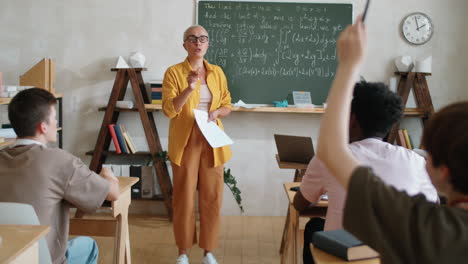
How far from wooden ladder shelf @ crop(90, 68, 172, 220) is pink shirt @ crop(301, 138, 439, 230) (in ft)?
8.69

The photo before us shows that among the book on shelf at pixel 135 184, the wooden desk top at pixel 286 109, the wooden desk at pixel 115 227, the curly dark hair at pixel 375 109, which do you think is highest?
the curly dark hair at pixel 375 109

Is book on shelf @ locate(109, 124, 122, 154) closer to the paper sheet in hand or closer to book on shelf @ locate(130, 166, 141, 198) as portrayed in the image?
book on shelf @ locate(130, 166, 141, 198)

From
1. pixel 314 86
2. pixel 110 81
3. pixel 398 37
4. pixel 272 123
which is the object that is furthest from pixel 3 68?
pixel 398 37

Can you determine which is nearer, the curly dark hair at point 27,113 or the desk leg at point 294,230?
the curly dark hair at point 27,113

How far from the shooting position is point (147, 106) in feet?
14.1

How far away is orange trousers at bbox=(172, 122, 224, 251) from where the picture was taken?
10.6ft

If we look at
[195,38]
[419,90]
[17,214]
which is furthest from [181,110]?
[419,90]

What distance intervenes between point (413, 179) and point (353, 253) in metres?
0.54

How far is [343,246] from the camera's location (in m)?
1.32

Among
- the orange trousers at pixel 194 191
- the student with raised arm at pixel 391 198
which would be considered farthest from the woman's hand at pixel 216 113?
the student with raised arm at pixel 391 198

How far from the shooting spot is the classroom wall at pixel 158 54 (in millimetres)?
4406

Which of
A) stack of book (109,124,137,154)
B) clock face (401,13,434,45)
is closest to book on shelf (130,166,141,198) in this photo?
stack of book (109,124,137,154)

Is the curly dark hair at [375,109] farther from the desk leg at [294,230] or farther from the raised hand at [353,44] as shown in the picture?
the raised hand at [353,44]

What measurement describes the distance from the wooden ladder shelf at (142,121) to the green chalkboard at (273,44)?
70 centimetres
